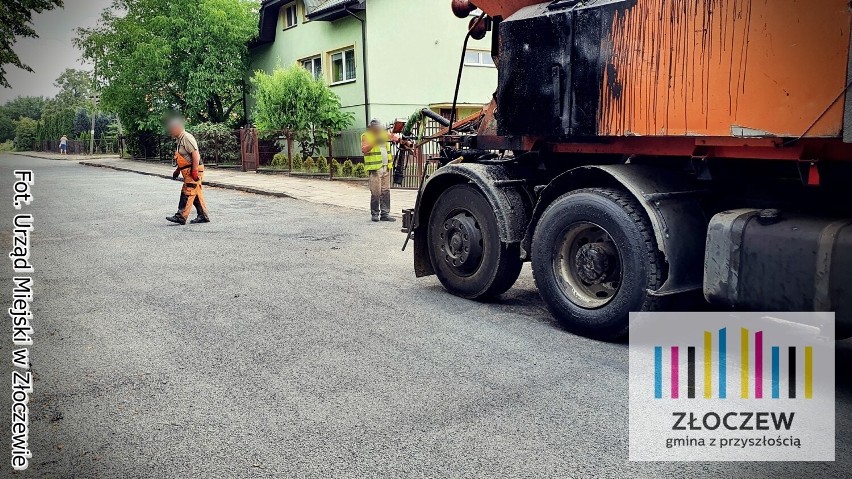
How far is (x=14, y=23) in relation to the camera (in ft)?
20.6

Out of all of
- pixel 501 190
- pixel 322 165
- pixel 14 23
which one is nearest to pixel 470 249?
pixel 501 190

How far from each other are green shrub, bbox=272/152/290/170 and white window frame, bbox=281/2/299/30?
A: 293 inches

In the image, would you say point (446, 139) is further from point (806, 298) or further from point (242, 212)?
point (242, 212)

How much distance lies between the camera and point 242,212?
1434cm

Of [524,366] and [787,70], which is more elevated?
[787,70]

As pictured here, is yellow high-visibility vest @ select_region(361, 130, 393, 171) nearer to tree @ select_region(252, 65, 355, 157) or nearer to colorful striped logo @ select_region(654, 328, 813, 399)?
colorful striped logo @ select_region(654, 328, 813, 399)

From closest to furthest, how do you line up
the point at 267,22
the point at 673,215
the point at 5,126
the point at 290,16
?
the point at 673,215, the point at 5,126, the point at 290,16, the point at 267,22

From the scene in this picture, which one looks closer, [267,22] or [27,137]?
[267,22]

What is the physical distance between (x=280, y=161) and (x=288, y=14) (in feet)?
29.2

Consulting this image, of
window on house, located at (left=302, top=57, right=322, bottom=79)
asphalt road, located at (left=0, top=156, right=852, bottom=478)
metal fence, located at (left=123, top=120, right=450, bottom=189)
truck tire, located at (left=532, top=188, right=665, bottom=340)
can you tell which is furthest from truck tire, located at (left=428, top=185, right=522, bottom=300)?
window on house, located at (left=302, top=57, right=322, bottom=79)

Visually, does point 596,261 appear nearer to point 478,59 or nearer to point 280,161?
point 280,161

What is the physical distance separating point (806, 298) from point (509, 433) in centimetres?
195

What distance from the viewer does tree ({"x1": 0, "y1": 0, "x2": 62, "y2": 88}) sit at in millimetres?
5258

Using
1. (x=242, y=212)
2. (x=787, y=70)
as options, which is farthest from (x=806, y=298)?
(x=242, y=212)
